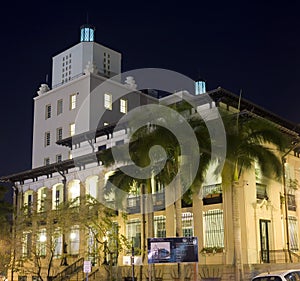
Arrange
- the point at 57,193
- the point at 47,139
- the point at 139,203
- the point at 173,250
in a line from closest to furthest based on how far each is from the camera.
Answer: the point at 173,250 < the point at 139,203 < the point at 57,193 < the point at 47,139

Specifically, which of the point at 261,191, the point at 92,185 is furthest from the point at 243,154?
the point at 92,185

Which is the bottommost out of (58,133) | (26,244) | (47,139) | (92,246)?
(92,246)

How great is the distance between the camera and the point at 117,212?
3984cm

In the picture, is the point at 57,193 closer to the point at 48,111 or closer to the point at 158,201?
the point at 48,111

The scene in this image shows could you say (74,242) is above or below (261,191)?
below

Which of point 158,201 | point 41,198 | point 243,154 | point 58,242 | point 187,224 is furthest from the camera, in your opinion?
point 41,198

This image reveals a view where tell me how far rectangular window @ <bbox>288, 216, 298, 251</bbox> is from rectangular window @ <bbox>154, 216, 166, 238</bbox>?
8.25m

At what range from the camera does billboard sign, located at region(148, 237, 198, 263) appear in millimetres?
26578

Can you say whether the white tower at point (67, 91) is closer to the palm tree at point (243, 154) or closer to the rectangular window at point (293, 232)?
the rectangular window at point (293, 232)

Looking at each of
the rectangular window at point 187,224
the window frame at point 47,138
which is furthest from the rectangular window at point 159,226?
the window frame at point 47,138

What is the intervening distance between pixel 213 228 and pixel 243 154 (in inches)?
256

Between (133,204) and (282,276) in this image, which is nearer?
(282,276)

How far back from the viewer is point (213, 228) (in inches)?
1355

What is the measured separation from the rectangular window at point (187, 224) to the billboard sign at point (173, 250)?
349 inches
